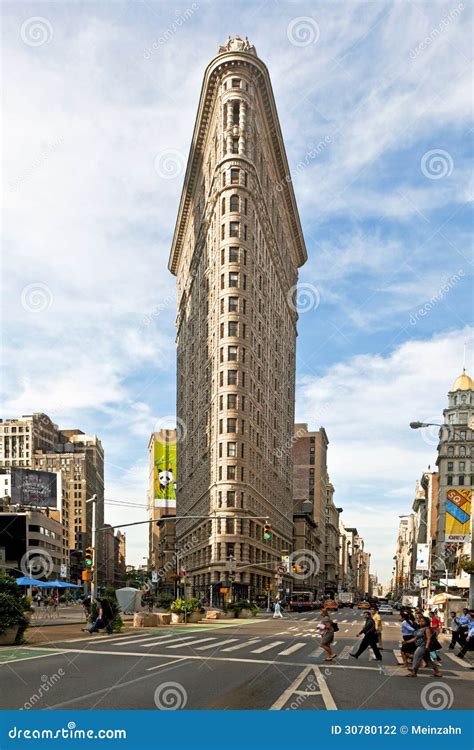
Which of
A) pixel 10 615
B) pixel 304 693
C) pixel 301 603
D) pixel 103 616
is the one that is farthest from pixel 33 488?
pixel 304 693

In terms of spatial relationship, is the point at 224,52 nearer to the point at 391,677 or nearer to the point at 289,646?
the point at 289,646

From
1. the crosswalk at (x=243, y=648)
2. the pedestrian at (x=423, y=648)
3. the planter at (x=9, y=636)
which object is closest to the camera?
the pedestrian at (x=423, y=648)

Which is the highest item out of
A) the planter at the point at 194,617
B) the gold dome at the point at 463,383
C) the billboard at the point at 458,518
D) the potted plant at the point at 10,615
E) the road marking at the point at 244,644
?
the gold dome at the point at 463,383

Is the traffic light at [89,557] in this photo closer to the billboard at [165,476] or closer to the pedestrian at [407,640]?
the pedestrian at [407,640]

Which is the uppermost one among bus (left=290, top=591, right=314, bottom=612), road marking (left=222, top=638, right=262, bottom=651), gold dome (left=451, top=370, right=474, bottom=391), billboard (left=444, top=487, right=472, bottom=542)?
gold dome (left=451, top=370, right=474, bottom=391)

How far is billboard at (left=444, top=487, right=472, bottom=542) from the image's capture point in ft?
121

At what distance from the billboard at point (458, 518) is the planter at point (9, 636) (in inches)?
831

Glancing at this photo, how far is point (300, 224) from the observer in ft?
478

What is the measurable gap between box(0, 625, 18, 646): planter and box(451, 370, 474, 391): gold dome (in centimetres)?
11239

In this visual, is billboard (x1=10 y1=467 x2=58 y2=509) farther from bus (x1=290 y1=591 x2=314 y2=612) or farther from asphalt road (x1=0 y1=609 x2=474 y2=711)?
asphalt road (x1=0 y1=609 x2=474 y2=711)

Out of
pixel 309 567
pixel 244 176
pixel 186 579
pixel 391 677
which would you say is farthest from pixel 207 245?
pixel 391 677

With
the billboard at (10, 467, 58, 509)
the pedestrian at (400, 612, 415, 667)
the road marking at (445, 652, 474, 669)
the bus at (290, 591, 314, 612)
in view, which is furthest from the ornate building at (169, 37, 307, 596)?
the pedestrian at (400, 612, 415, 667)

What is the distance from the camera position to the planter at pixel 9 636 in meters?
26.2

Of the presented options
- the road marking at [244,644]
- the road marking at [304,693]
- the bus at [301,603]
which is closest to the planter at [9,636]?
the road marking at [244,644]
